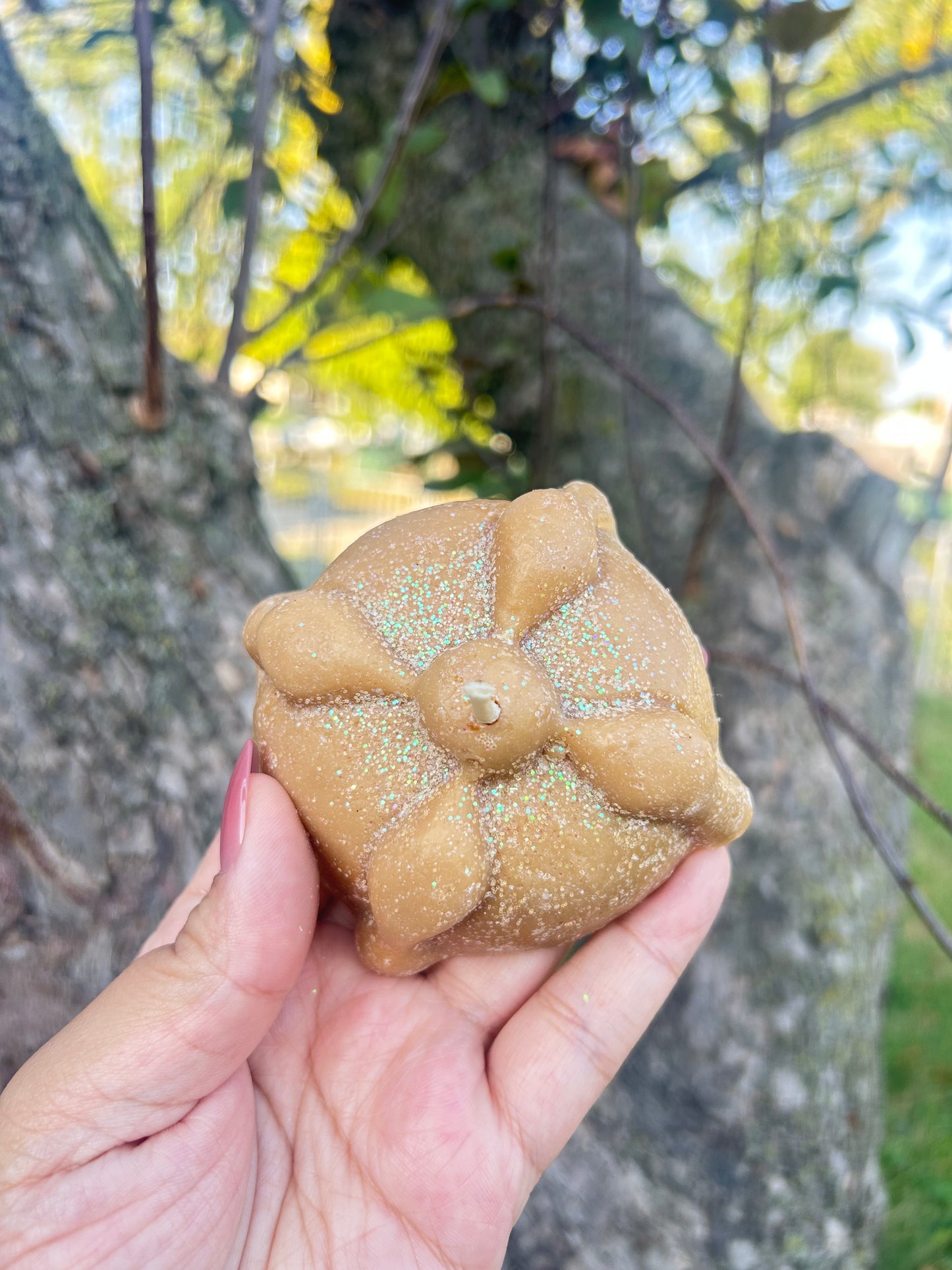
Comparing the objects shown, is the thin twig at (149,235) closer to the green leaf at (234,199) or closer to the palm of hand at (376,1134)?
the green leaf at (234,199)

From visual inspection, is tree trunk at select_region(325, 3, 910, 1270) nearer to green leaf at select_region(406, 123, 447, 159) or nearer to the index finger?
green leaf at select_region(406, 123, 447, 159)

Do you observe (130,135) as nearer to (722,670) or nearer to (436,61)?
(436,61)

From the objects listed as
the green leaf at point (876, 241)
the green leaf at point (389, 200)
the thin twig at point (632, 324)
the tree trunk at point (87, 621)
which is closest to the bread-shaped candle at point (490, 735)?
the tree trunk at point (87, 621)

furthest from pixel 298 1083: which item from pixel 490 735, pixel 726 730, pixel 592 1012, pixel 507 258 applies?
pixel 507 258

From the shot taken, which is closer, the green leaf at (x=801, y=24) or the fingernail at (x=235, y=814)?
the fingernail at (x=235, y=814)

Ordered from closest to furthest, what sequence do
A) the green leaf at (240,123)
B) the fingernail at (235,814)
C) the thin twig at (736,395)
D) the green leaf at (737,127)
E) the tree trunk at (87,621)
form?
the fingernail at (235,814)
the tree trunk at (87,621)
the thin twig at (736,395)
the green leaf at (737,127)
the green leaf at (240,123)

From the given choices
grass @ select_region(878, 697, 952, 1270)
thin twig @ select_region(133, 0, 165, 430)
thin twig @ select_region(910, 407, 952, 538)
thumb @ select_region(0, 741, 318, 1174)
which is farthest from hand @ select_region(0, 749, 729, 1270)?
grass @ select_region(878, 697, 952, 1270)
